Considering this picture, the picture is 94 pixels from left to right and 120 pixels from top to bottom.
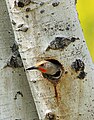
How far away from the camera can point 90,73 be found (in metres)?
1.04

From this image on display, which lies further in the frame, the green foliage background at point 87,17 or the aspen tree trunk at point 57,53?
the green foliage background at point 87,17

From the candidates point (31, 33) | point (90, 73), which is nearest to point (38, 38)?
point (31, 33)

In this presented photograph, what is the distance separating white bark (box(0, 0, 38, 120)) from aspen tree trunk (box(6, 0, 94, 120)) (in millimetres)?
99

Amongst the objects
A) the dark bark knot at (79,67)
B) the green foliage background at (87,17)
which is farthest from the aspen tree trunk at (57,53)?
the green foliage background at (87,17)

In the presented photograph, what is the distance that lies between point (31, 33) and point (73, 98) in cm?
16

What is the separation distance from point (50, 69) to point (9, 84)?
17 centimetres

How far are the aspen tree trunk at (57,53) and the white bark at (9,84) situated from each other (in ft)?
0.32

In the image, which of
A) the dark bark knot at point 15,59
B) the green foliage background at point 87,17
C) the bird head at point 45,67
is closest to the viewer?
the bird head at point 45,67

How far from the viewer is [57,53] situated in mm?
1024

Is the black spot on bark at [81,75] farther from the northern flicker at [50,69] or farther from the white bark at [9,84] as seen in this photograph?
the white bark at [9,84]

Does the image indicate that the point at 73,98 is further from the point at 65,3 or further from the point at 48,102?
the point at 65,3

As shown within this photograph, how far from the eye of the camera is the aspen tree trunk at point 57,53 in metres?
1.02

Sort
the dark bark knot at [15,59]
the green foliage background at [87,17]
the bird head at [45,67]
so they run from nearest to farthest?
the bird head at [45,67] → the dark bark knot at [15,59] → the green foliage background at [87,17]

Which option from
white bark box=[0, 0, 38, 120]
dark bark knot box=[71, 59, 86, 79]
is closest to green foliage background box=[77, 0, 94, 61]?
white bark box=[0, 0, 38, 120]
